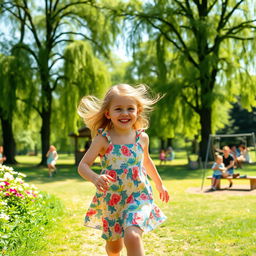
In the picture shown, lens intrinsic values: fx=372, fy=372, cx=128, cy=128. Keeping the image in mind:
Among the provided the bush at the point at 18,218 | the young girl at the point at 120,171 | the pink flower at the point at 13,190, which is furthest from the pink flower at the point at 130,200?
the pink flower at the point at 13,190

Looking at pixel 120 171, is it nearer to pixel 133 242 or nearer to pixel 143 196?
pixel 143 196

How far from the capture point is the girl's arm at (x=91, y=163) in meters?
2.96

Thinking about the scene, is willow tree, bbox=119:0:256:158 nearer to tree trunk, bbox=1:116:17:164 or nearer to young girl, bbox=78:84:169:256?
tree trunk, bbox=1:116:17:164

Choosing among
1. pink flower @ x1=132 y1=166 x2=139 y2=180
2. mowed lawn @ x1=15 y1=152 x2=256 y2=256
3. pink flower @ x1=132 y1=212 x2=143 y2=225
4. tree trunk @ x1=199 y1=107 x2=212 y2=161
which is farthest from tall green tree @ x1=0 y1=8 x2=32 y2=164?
pink flower @ x1=132 y1=212 x2=143 y2=225

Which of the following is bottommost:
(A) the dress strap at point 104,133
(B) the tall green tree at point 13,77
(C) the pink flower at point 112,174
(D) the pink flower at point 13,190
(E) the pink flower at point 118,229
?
(D) the pink flower at point 13,190

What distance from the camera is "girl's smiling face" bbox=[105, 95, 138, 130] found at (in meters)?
3.38

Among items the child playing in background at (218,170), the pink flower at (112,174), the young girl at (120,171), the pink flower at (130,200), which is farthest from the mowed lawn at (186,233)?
the child playing in background at (218,170)

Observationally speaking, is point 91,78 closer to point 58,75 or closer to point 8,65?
point 58,75

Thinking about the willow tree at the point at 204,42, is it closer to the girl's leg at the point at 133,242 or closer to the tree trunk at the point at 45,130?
the tree trunk at the point at 45,130

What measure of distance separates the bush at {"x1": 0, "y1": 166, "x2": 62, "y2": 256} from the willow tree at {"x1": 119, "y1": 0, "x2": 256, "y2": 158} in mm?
15405

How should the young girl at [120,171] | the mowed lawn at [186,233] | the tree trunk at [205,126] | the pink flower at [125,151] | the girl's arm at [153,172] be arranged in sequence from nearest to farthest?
the young girl at [120,171], the pink flower at [125,151], the girl's arm at [153,172], the mowed lawn at [186,233], the tree trunk at [205,126]

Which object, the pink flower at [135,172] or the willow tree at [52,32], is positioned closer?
the pink flower at [135,172]

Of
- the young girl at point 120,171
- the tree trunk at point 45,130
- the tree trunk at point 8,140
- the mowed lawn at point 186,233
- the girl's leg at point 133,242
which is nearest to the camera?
the girl's leg at point 133,242

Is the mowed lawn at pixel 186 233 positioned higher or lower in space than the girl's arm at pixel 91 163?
lower
